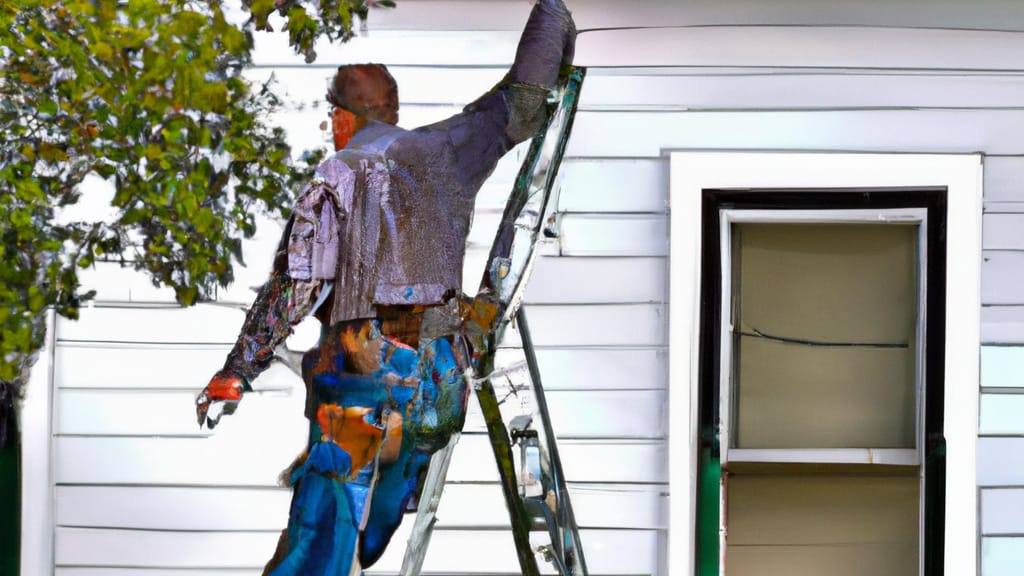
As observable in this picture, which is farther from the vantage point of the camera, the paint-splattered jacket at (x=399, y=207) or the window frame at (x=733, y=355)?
the window frame at (x=733, y=355)

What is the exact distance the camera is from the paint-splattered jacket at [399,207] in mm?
2430

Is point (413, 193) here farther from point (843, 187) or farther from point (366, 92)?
point (843, 187)

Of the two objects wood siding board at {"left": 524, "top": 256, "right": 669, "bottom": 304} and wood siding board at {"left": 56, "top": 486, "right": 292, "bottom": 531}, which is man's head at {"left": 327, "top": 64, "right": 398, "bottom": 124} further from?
wood siding board at {"left": 56, "top": 486, "right": 292, "bottom": 531}

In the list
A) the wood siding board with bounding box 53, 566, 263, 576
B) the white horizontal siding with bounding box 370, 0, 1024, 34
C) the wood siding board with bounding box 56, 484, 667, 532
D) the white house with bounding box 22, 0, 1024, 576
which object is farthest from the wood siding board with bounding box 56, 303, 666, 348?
the white horizontal siding with bounding box 370, 0, 1024, 34

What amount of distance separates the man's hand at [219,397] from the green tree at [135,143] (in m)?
0.24

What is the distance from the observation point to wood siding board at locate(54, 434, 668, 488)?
2.58 meters

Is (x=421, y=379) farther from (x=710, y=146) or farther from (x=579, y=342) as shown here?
(x=710, y=146)

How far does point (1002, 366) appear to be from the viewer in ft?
8.43

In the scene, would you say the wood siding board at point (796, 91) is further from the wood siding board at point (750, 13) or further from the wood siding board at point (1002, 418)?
the wood siding board at point (1002, 418)

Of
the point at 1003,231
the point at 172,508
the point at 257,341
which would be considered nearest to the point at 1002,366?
the point at 1003,231

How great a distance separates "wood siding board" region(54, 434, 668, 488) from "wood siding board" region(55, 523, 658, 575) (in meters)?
0.14

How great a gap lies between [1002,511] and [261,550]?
6.46 ft

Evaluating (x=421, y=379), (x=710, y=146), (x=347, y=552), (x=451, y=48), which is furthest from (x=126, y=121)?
(x=710, y=146)

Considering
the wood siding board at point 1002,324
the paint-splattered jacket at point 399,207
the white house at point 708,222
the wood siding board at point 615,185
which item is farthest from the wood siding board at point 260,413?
the wood siding board at point 1002,324
